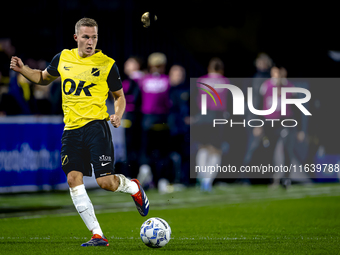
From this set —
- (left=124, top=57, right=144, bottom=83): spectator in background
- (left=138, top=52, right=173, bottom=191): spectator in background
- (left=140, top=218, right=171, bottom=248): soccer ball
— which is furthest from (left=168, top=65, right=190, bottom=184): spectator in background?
(left=140, top=218, right=171, bottom=248): soccer ball

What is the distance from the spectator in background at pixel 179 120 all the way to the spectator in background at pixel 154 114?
172 mm

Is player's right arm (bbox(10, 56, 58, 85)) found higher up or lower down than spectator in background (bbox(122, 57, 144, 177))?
higher up

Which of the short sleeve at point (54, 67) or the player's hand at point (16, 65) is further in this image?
the short sleeve at point (54, 67)

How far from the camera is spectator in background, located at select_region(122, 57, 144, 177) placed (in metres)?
11.9

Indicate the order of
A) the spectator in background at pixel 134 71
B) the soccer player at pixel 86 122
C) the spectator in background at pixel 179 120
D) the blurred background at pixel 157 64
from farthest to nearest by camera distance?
the spectator in background at pixel 179 120 → the spectator in background at pixel 134 71 → the blurred background at pixel 157 64 → the soccer player at pixel 86 122

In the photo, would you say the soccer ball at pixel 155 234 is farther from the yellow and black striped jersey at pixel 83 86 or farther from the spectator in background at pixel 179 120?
the spectator in background at pixel 179 120

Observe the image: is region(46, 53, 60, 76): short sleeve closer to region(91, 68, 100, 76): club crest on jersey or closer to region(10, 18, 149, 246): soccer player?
region(10, 18, 149, 246): soccer player

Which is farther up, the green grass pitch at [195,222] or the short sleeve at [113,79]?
the short sleeve at [113,79]

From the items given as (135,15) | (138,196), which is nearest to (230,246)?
(138,196)

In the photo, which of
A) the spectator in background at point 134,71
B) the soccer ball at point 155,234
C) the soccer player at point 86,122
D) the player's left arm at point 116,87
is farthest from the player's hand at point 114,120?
the spectator in background at point 134,71

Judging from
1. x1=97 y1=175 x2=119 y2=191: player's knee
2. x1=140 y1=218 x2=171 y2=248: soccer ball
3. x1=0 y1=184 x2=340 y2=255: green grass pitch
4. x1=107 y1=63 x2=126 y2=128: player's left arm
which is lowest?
x1=0 y1=184 x2=340 y2=255: green grass pitch

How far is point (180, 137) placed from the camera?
12734mm

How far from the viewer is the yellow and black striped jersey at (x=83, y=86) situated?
238 inches

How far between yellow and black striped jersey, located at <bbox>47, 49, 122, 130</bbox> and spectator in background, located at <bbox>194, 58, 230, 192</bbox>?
590 cm
